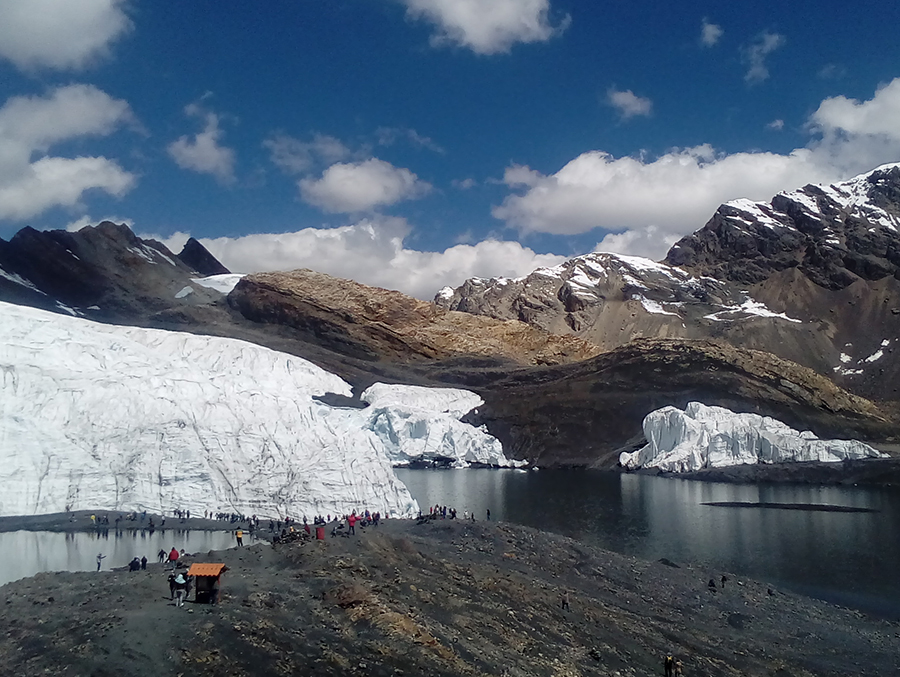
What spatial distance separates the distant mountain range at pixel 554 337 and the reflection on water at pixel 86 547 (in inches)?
2632

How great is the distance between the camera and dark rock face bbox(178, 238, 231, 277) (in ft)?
528

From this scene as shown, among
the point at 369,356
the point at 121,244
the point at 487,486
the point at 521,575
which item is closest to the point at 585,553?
the point at 521,575

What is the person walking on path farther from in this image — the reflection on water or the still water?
the still water

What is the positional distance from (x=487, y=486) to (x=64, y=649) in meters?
56.6

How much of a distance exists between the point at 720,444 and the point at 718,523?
36.1 m

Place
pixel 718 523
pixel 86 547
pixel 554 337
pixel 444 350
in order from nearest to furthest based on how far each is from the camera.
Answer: pixel 86 547 → pixel 718 523 → pixel 444 350 → pixel 554 337

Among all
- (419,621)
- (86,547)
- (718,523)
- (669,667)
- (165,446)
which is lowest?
(718,523)

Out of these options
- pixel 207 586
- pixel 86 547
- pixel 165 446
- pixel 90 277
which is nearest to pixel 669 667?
pixel 207 586

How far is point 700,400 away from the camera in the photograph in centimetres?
9869

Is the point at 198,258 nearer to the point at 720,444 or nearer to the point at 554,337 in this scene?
the point at 554,337

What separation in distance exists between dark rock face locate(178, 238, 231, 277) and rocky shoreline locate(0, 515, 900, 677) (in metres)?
137

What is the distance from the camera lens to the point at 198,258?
162 meters

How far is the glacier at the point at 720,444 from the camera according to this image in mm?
85062

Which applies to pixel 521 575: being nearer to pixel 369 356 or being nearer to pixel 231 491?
pixel 231 491
